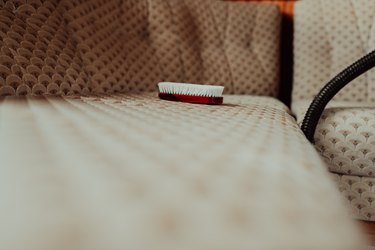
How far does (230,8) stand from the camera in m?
2.24

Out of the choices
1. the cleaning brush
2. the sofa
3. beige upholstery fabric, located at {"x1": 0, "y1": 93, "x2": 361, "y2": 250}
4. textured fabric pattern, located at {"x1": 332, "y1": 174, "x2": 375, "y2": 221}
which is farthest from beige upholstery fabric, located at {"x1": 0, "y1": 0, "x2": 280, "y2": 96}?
textured fabric pattern, located at {"x1": 332, "y1": 174, "x2": 375, "y2": 221}

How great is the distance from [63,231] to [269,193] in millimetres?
198

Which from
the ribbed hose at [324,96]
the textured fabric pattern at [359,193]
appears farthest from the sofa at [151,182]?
the textured fabric pattern at [359,193]

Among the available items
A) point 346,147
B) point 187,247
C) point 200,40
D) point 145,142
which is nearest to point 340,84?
point 346,147

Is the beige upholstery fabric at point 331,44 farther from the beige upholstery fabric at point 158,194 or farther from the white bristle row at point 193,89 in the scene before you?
the beige upholstery fabric at point 158,194

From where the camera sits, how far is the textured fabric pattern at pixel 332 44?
1990mm

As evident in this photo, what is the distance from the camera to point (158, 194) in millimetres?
362

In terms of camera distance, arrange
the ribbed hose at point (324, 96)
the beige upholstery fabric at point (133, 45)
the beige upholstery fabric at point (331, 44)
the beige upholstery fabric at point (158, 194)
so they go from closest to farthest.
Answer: the beige upholstery fabric at point (158, 194) → the beige upholstery fabric at point (133, 45) → the ribbed hose at point (324, 96) → the beige upholstery fabric at point (331, 44)

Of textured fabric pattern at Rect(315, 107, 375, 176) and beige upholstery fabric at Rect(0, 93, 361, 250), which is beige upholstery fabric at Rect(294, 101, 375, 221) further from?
beige upholstery fabric at Rect(0, 93, 361, 250)

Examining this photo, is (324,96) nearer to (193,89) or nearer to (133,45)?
(193,89)

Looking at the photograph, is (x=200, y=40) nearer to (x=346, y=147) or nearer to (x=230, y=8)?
(x=230, y=8)

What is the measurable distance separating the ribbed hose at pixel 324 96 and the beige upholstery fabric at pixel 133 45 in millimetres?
742

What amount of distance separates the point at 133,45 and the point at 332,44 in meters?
1.02

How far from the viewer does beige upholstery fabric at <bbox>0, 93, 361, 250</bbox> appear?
1.02 feet
